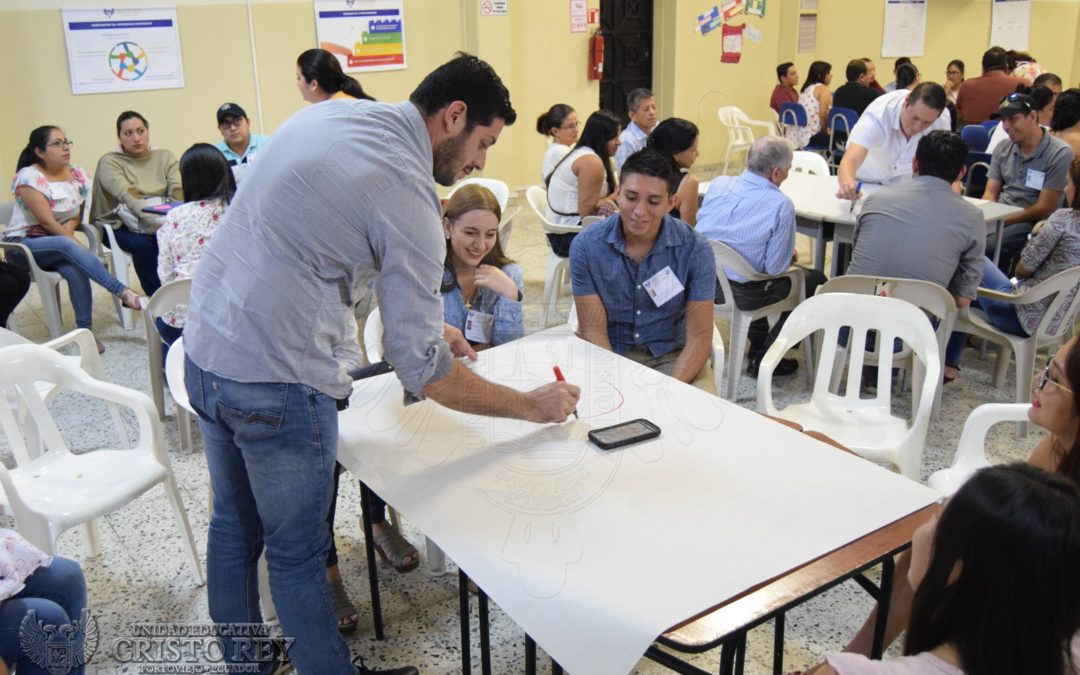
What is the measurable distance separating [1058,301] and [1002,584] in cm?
252

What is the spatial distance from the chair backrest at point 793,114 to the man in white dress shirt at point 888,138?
3603mm

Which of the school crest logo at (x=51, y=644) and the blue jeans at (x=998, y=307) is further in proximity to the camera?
the blue jeans at (x=998, y=307)

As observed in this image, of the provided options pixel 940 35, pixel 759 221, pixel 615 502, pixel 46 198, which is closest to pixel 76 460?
pixel 615 502

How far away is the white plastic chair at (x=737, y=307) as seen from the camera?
12.0 feet

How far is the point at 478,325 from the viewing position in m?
2.71

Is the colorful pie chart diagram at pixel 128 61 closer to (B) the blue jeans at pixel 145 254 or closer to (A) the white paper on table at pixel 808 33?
(B) the blue jeans at pixel 145 254

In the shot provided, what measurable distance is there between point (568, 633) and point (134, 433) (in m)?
3.22

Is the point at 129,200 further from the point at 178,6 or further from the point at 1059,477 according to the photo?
the point at 1059,477

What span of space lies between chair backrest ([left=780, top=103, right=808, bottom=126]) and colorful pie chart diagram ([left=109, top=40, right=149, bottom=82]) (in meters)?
5.39

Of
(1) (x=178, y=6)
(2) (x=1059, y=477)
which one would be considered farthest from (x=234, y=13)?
(2) (x=1059, y=477)

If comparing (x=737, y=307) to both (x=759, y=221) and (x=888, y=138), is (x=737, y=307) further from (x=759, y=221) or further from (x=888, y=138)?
(x=888, y=138)

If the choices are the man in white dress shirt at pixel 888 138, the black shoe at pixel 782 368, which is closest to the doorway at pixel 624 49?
the man in white dress shirt at pixel 888 138

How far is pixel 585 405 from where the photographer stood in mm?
2104

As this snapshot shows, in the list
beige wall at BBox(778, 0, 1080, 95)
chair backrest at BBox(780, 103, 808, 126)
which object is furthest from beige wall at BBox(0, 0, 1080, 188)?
chair backrest at BBox(780, 103, 808, 126)
